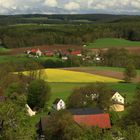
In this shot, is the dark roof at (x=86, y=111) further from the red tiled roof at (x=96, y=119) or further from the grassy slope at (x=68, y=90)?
the grassy slope at (x=68, y=90)

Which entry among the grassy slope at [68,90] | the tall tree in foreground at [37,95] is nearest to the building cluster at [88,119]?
the tall tree in foreground at [37,95]

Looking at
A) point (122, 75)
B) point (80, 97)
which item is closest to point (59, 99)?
point (80, 97)

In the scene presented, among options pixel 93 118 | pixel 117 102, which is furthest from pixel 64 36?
pixel 93 118

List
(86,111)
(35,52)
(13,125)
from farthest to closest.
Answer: (35,52)
(86,111)
(13,125)

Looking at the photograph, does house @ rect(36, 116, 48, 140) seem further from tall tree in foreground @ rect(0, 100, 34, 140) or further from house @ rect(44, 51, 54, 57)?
house @ rect(44, 51, 54, 57)

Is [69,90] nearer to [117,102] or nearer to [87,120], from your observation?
[117,102]

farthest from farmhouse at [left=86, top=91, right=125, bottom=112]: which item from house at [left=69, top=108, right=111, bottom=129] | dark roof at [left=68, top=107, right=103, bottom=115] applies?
house at [left=69, top=108, right=111, bottom=129]
